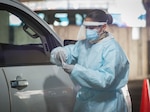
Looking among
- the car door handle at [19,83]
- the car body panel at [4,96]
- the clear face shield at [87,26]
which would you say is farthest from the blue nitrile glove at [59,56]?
the car body panel at [4,96]

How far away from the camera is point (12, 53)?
2852mm

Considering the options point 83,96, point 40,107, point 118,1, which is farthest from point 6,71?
point 118,1

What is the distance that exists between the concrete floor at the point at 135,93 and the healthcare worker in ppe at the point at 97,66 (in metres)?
1.38

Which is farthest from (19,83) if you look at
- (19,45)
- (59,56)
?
(19,45)

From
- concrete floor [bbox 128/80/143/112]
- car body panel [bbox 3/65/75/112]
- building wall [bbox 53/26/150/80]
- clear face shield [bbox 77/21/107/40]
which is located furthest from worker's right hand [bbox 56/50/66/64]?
building wall [bbox 53/26/150/80]

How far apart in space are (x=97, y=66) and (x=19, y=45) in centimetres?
88

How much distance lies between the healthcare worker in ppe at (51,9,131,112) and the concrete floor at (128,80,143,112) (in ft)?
4.52

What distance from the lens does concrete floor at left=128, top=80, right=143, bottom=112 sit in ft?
13.0

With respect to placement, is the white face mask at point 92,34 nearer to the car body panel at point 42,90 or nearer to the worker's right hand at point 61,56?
the worker's right hand at point 61,56

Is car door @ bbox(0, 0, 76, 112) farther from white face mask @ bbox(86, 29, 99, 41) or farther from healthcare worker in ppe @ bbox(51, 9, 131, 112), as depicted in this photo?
white face mask @ bbox(86, 29, 99, 41)

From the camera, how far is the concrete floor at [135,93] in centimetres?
397

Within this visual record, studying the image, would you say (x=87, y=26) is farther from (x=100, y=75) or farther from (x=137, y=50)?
(x=137, y=50)

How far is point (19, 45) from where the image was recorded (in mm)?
3021

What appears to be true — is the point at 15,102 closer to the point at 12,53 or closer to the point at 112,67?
the point at 12,53
